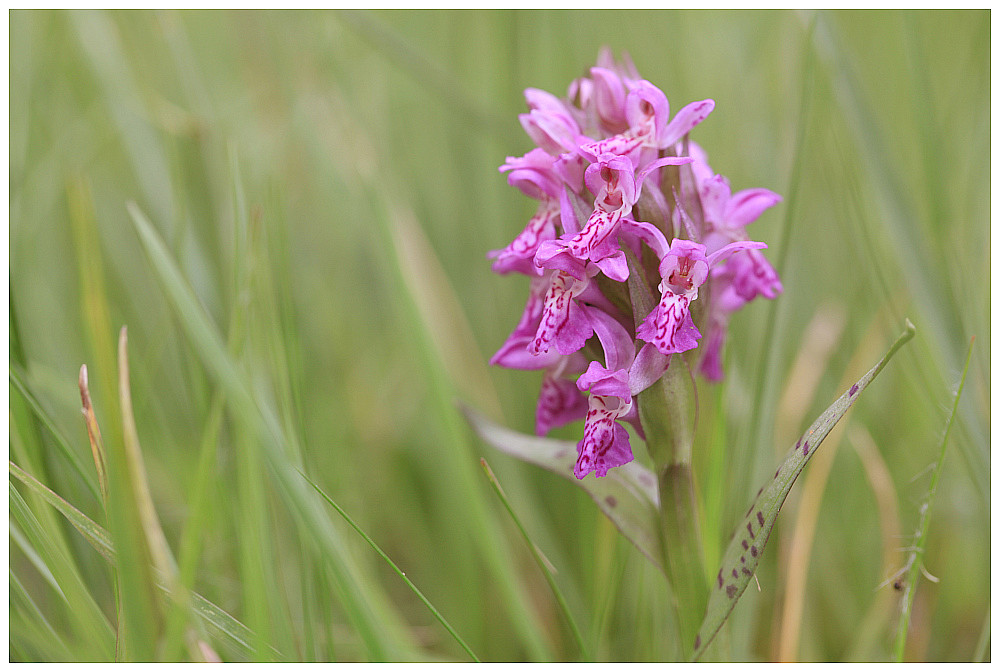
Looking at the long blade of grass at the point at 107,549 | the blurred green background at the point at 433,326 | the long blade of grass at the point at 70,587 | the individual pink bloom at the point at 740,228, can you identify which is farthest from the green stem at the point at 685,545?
the long blade of grass at the point at 70,587

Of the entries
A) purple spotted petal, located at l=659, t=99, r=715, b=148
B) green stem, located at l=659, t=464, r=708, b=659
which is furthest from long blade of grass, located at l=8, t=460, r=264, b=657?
purple spotted petal, located at l=659, t=99, r=715, b=148

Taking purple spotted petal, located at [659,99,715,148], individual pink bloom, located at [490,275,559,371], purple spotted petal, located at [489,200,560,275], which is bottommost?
individual pink bloom, located at [490,275,559,371]

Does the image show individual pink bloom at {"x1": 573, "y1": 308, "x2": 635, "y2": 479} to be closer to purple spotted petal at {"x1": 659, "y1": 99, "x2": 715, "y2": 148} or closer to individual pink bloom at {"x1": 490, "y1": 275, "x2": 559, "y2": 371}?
individual pink bloom at {"x1": 490, "y1": 275, "x2": 559, "y2": 371}

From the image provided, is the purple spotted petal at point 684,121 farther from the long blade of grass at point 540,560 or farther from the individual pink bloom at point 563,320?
the long blade of grass at point 540,560

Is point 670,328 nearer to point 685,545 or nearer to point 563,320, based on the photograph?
point 563,320

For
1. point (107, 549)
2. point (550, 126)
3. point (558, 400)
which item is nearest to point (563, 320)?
point (558, 400)
